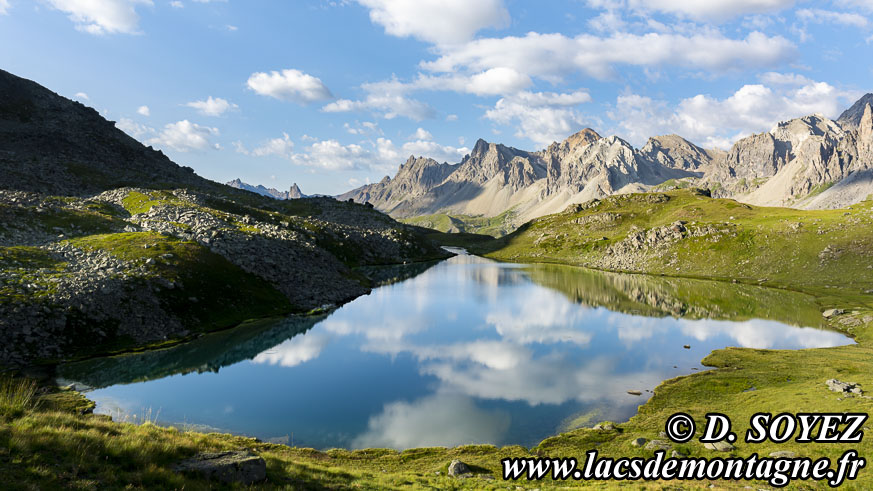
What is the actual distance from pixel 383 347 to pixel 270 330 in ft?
71.9

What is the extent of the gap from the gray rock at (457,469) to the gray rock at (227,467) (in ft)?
46.3

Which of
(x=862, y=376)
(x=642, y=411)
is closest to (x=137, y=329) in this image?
(x=642, y=411)

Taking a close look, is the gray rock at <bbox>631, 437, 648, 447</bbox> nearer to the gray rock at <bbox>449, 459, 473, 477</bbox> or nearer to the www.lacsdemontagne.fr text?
the www.lacsdemontagne.fr text

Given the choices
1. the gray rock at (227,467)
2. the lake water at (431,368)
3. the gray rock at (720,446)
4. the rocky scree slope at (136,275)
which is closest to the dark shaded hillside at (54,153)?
the rocky scree slope at (136,275)

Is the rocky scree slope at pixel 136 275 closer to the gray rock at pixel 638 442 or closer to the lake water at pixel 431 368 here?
the lake water at pixel 431 368

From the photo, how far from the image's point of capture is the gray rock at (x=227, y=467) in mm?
17453

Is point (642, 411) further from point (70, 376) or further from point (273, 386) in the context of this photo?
point (70, 376)

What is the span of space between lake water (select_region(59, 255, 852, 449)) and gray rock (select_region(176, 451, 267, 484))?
16.8 metres

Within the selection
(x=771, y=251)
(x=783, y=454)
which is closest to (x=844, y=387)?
(x=783, y=454)

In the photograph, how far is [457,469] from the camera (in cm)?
2842

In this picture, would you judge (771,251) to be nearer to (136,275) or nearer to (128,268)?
(136,275)

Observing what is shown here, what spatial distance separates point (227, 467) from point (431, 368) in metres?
37.6

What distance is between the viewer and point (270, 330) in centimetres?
7050

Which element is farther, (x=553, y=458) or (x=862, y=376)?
(x=862, y=376)
